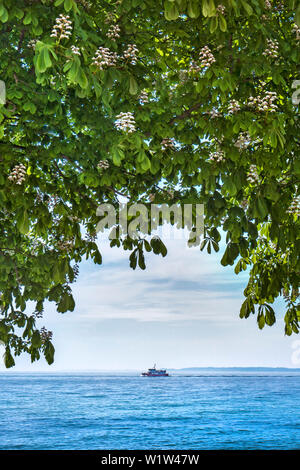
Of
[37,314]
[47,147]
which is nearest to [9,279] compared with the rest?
[37,314]

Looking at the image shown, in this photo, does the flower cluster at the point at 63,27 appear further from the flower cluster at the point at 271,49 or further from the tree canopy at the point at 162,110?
the flower cluster at the point at 271,49

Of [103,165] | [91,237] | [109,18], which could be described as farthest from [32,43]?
[91,237]

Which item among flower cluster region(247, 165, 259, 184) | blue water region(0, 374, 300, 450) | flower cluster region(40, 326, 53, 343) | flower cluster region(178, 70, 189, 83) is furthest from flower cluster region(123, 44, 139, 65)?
blue water region(0, 374, 300, 450)

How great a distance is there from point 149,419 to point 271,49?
256 feet

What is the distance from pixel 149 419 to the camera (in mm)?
79188

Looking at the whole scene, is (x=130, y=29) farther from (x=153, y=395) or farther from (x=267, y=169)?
(x=153, y=395)

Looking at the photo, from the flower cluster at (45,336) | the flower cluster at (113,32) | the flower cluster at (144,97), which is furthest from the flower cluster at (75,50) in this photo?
the flower cluster at (45,336)

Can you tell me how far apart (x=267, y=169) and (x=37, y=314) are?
6.16m

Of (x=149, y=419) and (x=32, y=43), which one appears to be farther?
(x=149, y=419)

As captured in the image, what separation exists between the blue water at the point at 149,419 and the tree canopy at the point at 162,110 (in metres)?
56.0

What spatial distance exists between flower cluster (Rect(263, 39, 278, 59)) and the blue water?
190 ft

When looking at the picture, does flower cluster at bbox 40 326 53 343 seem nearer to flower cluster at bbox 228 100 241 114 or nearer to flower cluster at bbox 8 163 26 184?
flower cluster at bbox 8 163 26 184

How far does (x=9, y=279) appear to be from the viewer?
→ 32.2 ft

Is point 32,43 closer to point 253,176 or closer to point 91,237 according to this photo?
point 253,176
